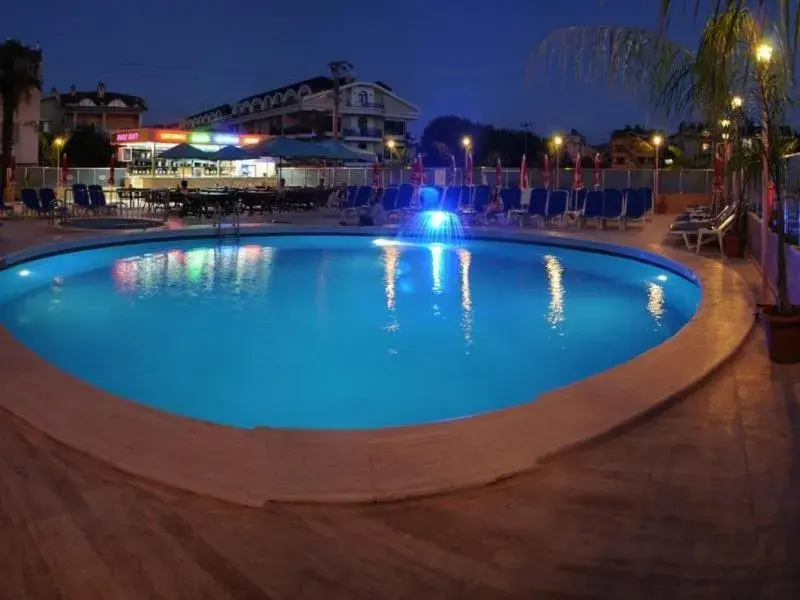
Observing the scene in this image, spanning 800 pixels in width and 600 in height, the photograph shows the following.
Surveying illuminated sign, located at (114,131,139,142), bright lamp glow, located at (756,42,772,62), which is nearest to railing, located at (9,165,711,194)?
illuminated sign, located at (114,131,139,142)

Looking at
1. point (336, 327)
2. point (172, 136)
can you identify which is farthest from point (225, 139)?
point (336, 327)

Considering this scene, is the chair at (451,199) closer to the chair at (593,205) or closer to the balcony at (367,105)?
the chair at (593,205)

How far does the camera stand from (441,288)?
31.6ft

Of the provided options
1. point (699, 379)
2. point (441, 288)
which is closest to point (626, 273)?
point (441, 288)

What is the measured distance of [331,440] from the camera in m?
3.33

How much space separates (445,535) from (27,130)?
35960 mm

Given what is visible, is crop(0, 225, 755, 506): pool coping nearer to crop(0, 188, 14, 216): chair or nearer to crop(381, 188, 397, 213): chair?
crop(0, 188, 14, 216): chair

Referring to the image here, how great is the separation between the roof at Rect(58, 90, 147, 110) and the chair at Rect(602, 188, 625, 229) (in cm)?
4963

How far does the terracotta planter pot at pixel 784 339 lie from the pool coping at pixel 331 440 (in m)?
0.42

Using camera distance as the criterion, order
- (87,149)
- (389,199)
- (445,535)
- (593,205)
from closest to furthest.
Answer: (445,535) < (593,205) < (389,199) < (87,149)

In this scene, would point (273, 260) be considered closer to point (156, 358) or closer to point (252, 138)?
point (156, 358)

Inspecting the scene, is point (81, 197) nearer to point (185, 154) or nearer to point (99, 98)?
point (185, 154)

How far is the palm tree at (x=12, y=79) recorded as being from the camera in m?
30.0

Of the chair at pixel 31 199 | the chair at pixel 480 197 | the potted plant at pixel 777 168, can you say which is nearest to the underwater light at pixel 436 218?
the chair at pixel 480 197
